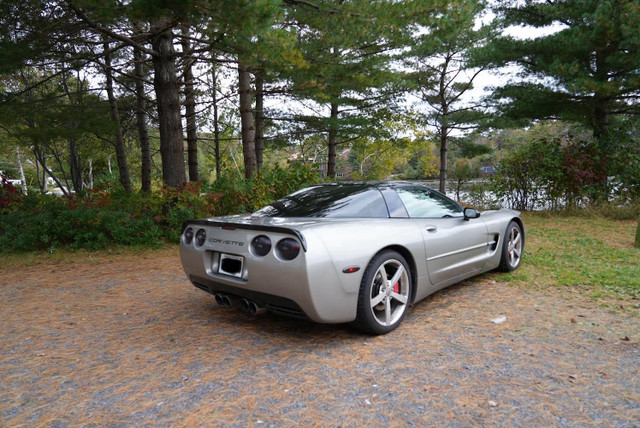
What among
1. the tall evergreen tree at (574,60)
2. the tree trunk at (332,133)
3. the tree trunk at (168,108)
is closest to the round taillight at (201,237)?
the tree trunk at (168,108)

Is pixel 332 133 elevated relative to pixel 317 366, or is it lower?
elevated

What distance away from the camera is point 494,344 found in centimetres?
288

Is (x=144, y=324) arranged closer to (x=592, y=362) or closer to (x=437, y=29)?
(x=592, y=362)

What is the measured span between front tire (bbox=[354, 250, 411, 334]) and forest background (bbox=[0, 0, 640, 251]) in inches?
143

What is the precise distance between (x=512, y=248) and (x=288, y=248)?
3521mm

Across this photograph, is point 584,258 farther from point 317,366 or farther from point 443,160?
point 443,160

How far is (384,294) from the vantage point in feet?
10.0

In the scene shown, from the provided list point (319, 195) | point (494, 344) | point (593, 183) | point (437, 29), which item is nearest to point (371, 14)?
point (437, 29)

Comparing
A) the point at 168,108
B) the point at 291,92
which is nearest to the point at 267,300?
the point at 168,108

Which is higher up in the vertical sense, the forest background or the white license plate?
the forest background

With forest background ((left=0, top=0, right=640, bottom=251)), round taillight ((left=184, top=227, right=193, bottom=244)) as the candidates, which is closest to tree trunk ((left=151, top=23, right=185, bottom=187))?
forest background ((left=0, top=0, right=640, bottom=251))

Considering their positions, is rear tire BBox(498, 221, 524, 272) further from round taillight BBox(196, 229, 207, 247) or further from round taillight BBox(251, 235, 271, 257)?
round taillight BBox(196, 229, 207, 247)

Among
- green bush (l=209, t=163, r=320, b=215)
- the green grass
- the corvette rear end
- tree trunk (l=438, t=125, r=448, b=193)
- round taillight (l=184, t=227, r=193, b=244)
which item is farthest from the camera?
tree trunk (l=438, t=125, r=448, b=193)

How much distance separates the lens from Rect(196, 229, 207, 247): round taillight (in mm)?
3197
